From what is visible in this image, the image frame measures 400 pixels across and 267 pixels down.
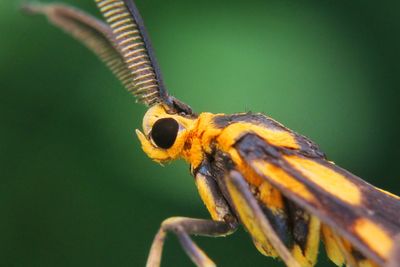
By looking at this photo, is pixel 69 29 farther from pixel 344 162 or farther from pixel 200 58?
pixel 344 162

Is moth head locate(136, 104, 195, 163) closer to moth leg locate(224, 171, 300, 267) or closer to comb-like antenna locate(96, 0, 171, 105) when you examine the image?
comb-like antenna locate(96, 0, 171, 105)

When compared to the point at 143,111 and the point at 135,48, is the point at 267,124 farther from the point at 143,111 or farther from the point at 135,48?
the point at 143,111

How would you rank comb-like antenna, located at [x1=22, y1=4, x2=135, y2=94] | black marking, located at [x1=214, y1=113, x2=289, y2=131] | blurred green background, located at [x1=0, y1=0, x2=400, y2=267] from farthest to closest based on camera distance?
1. blurred green background, located at [x1=0, y1=0, x2=400, y2=267]
2. comb-like antenna, located at [x1=22, y1=4, x2=135, y2=94]
3. black marking, located at [x1=214, y1=113, x2=289, y2=131]

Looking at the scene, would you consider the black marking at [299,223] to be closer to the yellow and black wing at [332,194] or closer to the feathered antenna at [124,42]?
the yellow and black wing at [332,194]

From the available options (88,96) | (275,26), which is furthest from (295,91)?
(88,96)

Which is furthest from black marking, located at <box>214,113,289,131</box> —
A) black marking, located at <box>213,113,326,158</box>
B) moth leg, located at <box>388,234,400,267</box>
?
moth leg, located at <box>388,234,400,267</box>

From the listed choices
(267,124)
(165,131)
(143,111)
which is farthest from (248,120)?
(143,111)
